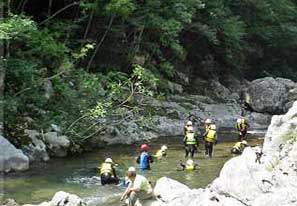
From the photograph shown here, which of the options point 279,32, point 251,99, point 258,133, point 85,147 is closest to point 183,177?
point 85,147

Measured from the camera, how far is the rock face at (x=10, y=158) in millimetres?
19547

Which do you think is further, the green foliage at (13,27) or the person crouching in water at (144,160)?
the person crouching in water at (144,160)

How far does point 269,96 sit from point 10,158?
2431 centimetres

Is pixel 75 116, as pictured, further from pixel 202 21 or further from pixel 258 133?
pixel 202 21

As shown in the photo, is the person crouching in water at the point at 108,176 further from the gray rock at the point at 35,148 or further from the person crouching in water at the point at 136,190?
the gray rock at the point at 35,148

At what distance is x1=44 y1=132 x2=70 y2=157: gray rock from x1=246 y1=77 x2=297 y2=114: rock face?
1975cm

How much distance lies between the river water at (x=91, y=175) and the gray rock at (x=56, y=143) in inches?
18.2

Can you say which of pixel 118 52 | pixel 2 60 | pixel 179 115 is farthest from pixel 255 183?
pixel 118 52

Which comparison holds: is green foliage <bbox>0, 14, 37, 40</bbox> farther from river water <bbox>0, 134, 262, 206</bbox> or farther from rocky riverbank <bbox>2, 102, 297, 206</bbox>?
rocky riverbank <bbox>2, 102, 297, 206</bbox>

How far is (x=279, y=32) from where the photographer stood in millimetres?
46969

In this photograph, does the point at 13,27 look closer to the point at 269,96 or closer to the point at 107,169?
the point at 107,169

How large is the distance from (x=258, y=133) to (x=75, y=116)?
1222cm

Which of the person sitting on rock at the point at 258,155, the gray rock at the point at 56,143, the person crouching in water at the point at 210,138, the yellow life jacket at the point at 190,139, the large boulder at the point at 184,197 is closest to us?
the large boulder at the point at 184,197

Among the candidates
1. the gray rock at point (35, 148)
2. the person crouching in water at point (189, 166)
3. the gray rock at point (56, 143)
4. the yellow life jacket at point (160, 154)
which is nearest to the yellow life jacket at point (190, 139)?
the yellow life jacket at point (160, 154)
